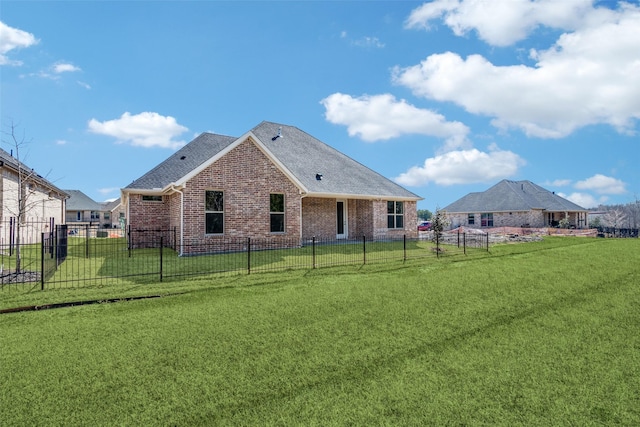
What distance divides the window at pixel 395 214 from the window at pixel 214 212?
38.0 ft

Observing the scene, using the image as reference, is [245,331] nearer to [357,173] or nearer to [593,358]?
[593,358]

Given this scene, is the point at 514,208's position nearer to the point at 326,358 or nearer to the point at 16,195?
the point at 326,358

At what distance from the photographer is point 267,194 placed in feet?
55.9

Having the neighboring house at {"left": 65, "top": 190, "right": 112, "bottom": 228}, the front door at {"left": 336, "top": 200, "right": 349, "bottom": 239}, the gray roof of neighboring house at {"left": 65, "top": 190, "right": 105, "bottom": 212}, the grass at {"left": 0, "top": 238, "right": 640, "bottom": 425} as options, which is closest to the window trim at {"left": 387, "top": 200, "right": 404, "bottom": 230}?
the front door at {"left": 336, "top": 200, "right": 349, "bottom": 239}

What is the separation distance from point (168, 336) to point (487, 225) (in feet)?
149

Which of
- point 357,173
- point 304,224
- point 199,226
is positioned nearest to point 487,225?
point 357,173

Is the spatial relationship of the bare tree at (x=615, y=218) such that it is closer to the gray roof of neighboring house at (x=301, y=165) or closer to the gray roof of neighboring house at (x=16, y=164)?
the gray roof of neighboring house at (x=301, y=165)

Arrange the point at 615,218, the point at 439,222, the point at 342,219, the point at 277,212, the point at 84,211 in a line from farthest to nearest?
the point at 84,211
the point at 615,218
the point at 342,219
the point at 439,222
the point at 277,212

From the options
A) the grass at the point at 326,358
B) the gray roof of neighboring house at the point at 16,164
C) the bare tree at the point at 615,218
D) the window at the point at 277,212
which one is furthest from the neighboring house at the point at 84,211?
the bare tree at the point at 615,218

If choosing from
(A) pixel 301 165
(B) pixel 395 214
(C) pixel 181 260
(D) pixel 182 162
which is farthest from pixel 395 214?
(C) pixel 181 260

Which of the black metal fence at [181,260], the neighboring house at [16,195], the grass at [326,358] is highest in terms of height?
the neighboring house at [16,195]

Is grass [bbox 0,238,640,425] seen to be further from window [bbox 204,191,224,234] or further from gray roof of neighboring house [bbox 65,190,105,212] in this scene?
gray roof of neighboring house [bbox 65,190,105,212]

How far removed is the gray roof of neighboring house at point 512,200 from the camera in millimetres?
42531

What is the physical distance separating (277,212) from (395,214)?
9534 millimetres
